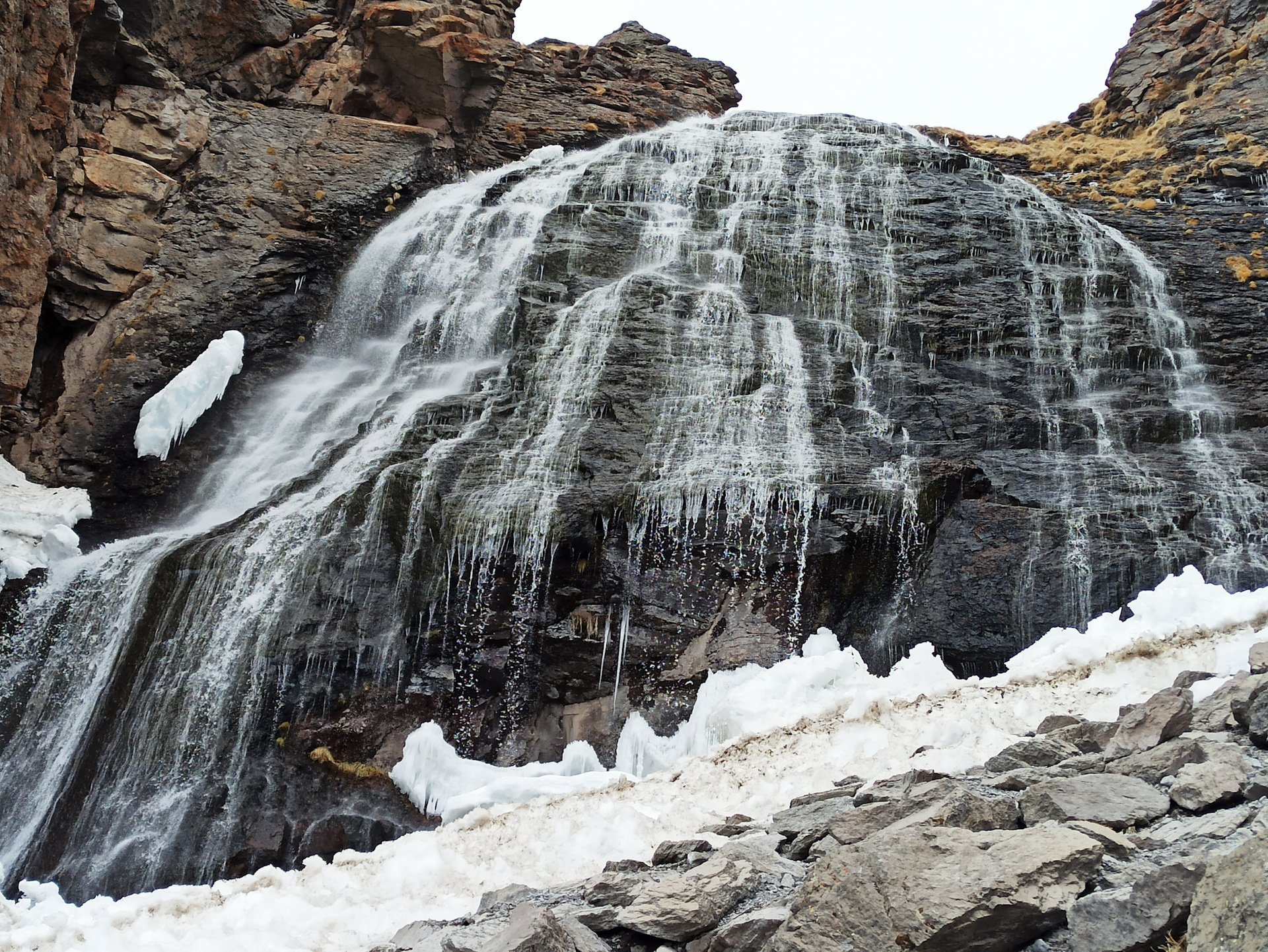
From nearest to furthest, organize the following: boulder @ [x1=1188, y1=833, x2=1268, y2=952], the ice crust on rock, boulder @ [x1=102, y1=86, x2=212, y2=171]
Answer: boulder @ [x1=1188, y1=833, x2=1268, y2=952]
the ice crust on rock
boulder @ [x1=102, y1=86, x2=212, y2=171]

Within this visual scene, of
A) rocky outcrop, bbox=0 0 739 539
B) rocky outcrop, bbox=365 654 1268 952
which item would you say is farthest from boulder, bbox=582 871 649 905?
rocky outcrop, bbox=0 0 739 539

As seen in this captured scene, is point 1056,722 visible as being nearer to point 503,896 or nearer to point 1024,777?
point 1024,777

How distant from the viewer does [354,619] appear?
13.0 m

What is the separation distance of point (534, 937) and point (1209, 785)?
290cm

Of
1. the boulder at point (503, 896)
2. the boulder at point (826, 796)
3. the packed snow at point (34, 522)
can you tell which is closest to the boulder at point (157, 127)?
the packed snow at point (34, 522)

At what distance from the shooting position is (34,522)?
14773 millimetres

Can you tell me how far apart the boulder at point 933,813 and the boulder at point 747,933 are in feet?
2.60

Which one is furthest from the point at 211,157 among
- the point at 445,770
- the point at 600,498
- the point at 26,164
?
the point at 445,770

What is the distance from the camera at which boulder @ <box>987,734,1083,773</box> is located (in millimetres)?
6086

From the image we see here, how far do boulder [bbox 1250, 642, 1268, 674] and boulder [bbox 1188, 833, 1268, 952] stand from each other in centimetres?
389

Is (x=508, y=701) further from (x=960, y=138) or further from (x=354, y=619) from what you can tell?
(x=960, y=138)

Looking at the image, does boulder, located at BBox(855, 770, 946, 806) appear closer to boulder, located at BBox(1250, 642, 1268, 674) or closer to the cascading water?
boulder, located at BBox(1250, 642, 1268, 674)

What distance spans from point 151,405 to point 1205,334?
57.6ft

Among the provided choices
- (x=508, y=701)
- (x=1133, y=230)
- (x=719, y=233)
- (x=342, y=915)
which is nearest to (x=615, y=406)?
(x=508, y=701)
